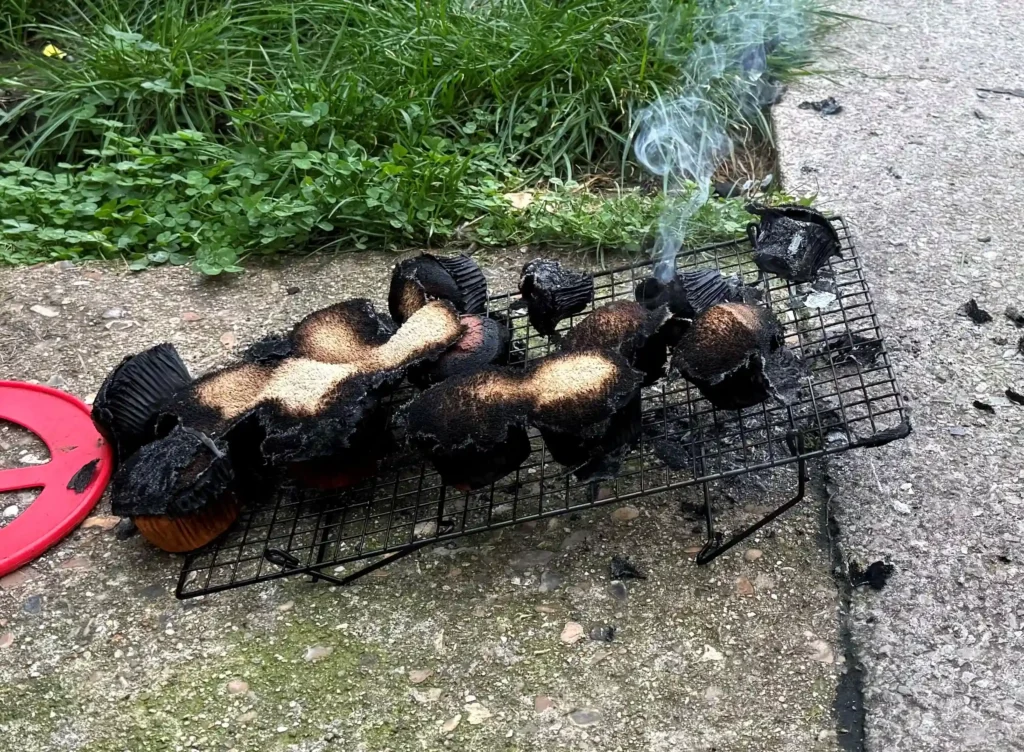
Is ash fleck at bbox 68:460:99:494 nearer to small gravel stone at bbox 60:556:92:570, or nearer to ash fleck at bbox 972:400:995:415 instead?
small gravel stone at bbox 60:556:92:570

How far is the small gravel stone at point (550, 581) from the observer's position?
2.20 meters

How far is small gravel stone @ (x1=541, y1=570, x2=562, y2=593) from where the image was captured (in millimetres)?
2199

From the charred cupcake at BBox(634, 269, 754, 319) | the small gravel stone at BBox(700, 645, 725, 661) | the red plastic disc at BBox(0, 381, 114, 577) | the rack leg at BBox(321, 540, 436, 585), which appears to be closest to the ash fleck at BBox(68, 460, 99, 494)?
the red plastic disc at BBox(0, 381, 114, 577)

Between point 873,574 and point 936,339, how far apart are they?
0.99 meters

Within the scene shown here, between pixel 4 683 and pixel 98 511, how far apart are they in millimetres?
518

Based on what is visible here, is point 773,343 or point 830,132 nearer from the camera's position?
point 773,343

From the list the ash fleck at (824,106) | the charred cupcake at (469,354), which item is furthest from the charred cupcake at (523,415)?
the ash fleck at (824,106)

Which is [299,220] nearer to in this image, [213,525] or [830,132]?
[213,525]

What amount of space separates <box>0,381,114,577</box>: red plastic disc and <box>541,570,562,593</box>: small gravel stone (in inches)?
47.4

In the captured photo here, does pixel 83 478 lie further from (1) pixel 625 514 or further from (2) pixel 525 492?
(1) pixel 625 514

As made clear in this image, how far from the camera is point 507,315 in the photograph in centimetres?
271

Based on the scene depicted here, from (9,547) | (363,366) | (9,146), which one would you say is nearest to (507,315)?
(363,366)

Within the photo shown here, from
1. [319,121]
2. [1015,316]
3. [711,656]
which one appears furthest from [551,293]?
[319,121]

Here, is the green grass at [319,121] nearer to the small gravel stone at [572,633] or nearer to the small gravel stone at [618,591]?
the small gravel stone at [618,591]
